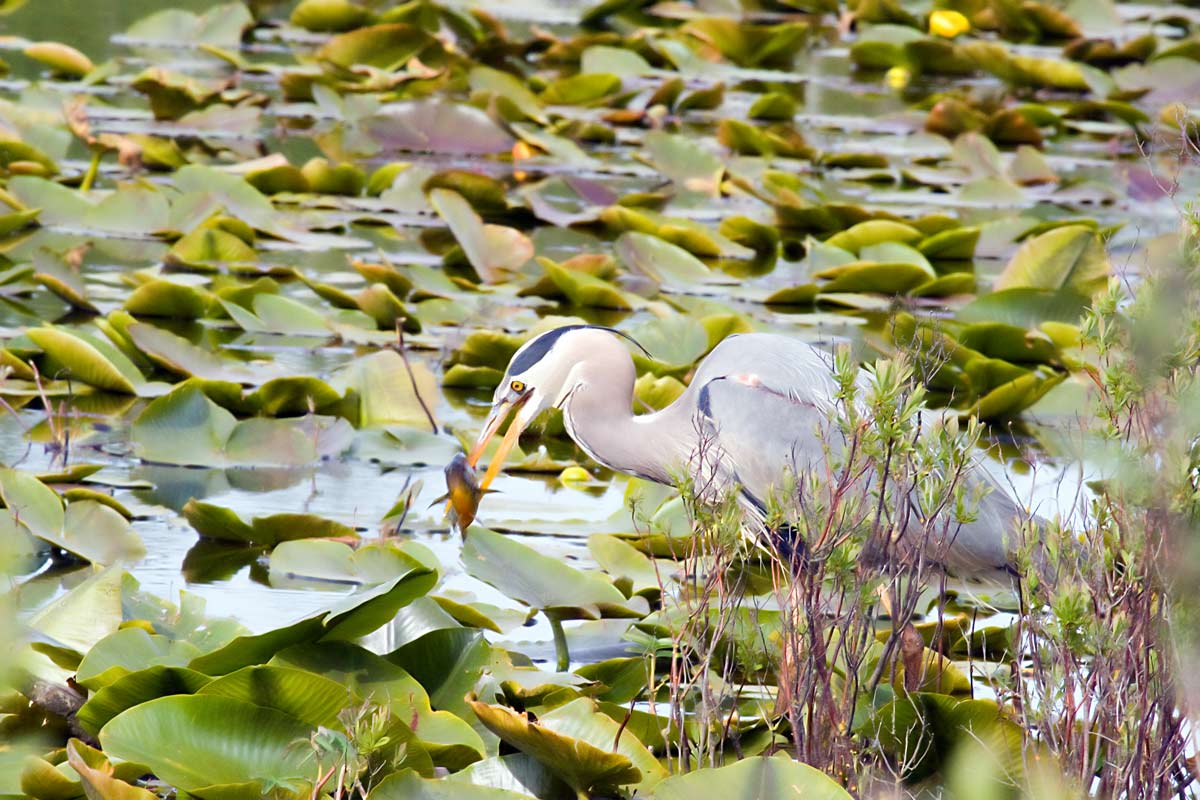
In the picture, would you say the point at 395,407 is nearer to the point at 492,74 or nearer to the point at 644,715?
the point at 644,715

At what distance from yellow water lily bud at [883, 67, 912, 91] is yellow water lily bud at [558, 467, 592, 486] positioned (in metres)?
7.35

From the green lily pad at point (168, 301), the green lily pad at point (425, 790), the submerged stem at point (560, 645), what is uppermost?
the green lily pad at point (425, 790)

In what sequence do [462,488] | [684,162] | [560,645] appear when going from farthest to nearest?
1. [684,162]
2. [462,488]
3. [560,645]

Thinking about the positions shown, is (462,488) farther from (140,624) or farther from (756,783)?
(756,783)

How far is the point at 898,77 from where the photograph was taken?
37.6 ft

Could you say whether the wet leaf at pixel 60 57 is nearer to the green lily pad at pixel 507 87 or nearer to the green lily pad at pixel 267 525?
the green lily pad at pixel 507 87

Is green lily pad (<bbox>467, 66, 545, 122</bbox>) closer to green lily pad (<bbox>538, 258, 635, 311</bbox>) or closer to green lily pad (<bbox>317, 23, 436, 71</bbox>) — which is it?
green lily pad (<bbox>317, 23, 436, 71</bbox>)

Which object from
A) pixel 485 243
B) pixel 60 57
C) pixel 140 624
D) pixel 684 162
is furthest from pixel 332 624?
pixel 60 57

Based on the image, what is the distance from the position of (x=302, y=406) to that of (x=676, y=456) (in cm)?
146

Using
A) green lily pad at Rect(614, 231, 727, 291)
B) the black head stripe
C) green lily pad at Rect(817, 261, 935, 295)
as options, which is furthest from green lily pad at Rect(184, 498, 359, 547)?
green lily pad at Rect(817, 261, 935, 295)

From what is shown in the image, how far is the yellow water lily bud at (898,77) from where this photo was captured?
11359mm

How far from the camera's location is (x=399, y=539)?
12.5ft

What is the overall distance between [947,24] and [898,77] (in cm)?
110

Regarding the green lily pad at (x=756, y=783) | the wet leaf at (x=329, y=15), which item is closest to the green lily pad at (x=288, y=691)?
the green lily pad at (x=756, y=783)
